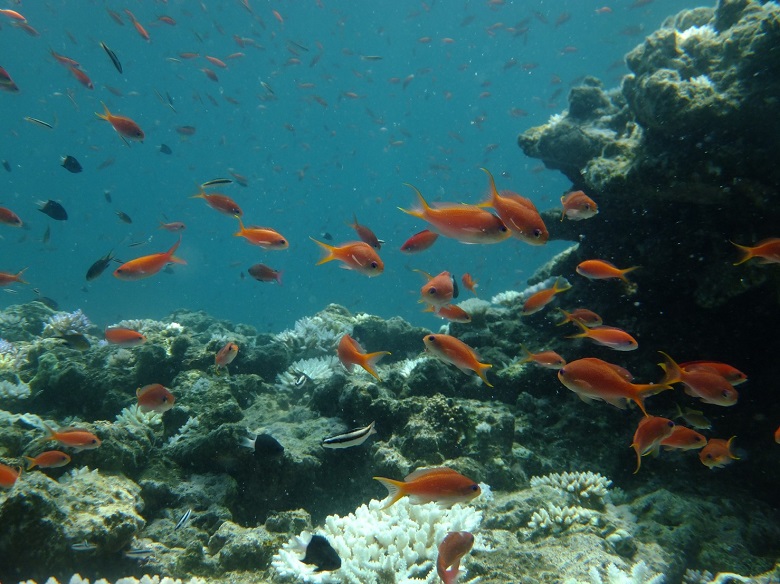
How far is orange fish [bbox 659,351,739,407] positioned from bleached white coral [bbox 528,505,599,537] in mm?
1638

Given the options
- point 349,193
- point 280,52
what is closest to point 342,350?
point 280,52

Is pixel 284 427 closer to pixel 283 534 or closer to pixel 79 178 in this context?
pixel 283 534

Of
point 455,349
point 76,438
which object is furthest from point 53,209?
point 455,349

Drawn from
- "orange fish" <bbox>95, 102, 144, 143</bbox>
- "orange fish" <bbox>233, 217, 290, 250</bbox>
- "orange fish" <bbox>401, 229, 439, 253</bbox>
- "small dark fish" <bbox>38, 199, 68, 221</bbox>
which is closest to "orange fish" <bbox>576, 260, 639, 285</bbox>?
"orange fish" <bbox>401, 229, 439, 253</bbox>

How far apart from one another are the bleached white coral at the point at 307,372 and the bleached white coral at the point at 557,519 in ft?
12.9

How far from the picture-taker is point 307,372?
7164 mm

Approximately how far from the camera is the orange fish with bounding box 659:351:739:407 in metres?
3.82

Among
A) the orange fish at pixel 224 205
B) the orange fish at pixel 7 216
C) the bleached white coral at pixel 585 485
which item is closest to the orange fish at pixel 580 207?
the bleached white coral at pixel 585 485

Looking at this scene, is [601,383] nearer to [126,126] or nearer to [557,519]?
[557,519]

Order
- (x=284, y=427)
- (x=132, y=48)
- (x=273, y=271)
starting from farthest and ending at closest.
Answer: (x=132, y=48)
(x=273, y=271)
(x=284, y=427)

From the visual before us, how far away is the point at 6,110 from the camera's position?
60.0 metres

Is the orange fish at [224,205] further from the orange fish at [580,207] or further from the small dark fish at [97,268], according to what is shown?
the orange fish at [580,207]

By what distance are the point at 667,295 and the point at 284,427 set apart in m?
6.27

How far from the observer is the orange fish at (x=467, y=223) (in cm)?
318
